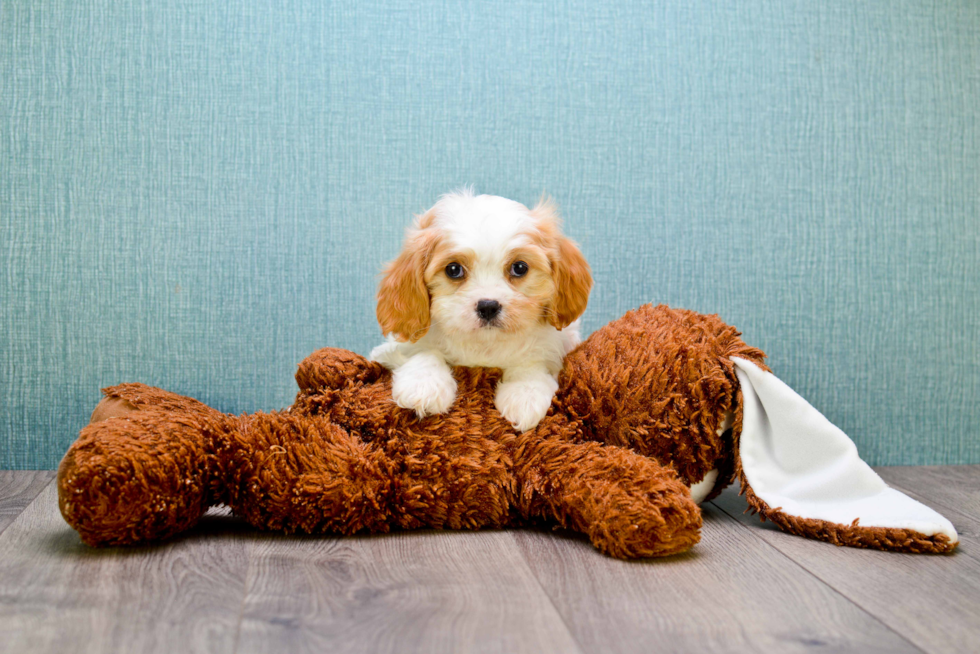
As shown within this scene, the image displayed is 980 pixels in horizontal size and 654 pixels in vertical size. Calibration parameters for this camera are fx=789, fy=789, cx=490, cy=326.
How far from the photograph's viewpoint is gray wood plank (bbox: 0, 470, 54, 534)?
1.60m

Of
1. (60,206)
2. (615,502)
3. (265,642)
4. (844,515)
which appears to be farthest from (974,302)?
(60,206)

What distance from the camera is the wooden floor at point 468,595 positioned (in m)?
1.00

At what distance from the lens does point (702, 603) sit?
1130 millimetres

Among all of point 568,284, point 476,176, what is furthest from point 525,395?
point 476,176

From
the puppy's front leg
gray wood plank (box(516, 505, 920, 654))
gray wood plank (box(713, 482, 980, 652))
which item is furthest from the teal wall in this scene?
gray wood plank (box(516, 505, 920, 654))

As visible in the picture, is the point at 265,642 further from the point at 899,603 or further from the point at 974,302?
the point at 974,302

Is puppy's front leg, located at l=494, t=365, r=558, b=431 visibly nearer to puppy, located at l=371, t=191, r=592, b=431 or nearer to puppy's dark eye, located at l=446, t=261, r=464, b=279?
puppy, located at l=371, t=191, r=592, b=431

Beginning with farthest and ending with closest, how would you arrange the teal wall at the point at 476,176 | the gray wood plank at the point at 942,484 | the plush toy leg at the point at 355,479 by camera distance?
the teal wall at the point at 476,176, the gray wood plank at the point at 942,484, the plush toy leg at the point at 355,479

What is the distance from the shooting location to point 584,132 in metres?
2.14

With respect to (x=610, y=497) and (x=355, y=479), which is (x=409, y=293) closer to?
(x=355, y=479)

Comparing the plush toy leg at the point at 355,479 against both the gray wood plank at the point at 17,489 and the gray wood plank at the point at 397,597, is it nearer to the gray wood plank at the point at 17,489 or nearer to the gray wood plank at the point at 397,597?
the gray wood plank at the point at 397,597

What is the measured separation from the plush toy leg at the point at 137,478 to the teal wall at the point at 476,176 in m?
0.73

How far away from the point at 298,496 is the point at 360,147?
1042 mm

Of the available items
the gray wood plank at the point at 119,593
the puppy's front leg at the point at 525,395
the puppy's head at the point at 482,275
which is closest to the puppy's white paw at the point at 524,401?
the puppy's front leg at the point at 525,395
